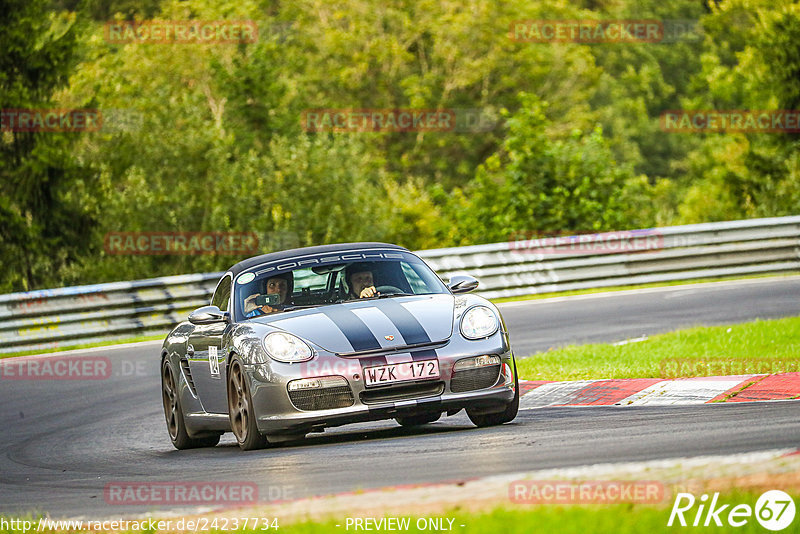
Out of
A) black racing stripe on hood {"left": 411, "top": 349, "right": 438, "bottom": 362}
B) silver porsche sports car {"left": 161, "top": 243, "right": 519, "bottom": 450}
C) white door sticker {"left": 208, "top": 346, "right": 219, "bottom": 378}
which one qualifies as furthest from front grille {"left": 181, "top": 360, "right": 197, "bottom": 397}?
black racing stripe on hood {"left": 411, "top": 349, "right": 438, "bottom": 362}

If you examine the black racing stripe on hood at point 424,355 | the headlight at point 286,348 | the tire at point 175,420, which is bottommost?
the tire at point 175,420

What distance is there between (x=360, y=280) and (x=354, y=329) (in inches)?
46.8

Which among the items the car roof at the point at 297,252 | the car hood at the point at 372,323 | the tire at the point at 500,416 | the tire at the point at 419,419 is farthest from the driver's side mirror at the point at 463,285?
the tire at the point at 419,419

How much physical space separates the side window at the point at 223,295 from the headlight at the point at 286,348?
1342 millimetres

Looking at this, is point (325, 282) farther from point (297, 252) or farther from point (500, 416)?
point (500, 416)

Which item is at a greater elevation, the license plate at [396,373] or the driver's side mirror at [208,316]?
the driver's side mirror at [208,316]

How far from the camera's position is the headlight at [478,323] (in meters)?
8.70

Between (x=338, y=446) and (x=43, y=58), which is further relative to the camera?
(x=43, y=58)

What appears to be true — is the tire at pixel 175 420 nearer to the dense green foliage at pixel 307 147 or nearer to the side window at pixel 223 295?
the side window at pixel 223 295

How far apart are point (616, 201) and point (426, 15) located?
950 inches

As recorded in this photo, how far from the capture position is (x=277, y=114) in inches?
1671

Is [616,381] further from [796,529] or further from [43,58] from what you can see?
[43,58]

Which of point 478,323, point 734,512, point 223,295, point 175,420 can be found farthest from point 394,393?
point 734,512

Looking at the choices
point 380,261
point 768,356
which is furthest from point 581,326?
point 380,261
